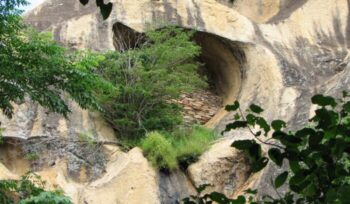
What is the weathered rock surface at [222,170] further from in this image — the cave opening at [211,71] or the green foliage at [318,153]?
the green foliage at [318,153]

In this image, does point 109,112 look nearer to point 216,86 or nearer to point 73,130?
point 73,130

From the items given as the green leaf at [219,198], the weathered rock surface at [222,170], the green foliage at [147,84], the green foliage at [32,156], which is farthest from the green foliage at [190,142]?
the green leaf at [219,198]

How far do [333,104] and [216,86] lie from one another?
1132 centimetres

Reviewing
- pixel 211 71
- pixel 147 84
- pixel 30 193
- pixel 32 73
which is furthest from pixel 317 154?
pixel 211 71

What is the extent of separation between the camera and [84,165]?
997 cm

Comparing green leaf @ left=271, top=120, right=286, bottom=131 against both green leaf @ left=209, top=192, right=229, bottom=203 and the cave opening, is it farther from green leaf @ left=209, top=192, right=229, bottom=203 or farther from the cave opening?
the cave opening

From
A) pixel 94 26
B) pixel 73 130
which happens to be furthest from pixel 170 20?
pixel 73 130

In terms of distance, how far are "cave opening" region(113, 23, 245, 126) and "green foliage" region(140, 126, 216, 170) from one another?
136 cm

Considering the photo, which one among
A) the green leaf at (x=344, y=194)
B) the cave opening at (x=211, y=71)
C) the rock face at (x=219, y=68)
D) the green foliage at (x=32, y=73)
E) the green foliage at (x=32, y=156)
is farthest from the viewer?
the cave opening at (x=211, y=71)

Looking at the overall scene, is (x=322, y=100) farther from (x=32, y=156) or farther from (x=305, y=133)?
(x=32, y=156)

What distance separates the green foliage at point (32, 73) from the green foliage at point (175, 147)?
2.36m

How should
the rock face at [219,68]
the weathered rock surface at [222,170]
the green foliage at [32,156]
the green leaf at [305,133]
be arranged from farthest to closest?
the green foliage at [32,156] < the weathered rock surface at [222,170] < the rock face at [219,68] < the green leaf at [305,133]

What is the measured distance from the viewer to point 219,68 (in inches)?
513

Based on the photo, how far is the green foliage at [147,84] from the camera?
10727mm
